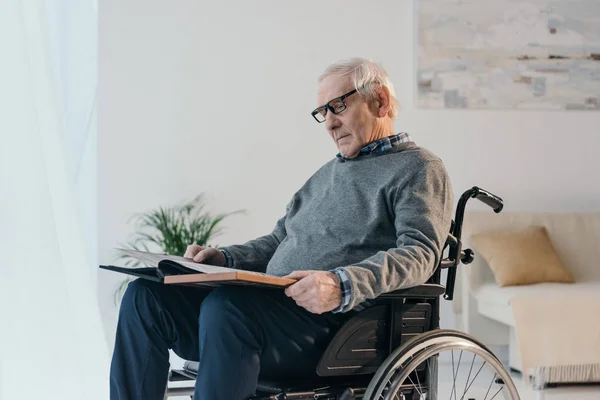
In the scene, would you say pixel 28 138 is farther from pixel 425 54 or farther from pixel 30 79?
pixel 425 54

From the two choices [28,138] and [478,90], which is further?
[478,90]

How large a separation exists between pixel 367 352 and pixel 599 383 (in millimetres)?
2229

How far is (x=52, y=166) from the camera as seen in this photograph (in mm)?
2271

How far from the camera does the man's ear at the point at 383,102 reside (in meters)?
2.09

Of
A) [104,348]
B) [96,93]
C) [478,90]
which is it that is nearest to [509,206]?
[478,90]

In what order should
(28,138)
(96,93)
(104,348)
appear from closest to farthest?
(28,138)
(104,348)
(96,93)

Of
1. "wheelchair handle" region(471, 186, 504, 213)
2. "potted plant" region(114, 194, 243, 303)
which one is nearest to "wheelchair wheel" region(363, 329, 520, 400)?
"wheelchair handle" region(471, 186, 504, 213)

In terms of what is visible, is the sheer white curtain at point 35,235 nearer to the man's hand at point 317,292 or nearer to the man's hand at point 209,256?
the man's hand at point 209,256

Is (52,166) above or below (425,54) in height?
below

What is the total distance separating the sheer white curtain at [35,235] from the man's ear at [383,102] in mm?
870

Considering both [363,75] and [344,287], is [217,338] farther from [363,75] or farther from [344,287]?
[363,75]

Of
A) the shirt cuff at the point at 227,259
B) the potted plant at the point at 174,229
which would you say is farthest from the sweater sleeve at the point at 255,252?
the potted plant at the point at 174,229

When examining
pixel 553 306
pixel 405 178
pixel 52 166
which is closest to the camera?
pixel 405 178

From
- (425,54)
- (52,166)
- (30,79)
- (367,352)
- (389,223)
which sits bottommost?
(367,352)
